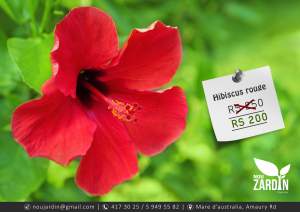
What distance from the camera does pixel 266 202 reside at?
1.67 metres

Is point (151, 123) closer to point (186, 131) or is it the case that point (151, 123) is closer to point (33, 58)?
point (33, 58)

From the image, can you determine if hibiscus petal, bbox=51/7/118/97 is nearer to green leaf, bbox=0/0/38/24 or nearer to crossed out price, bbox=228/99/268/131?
green leaf, bbox=0/0/38/24

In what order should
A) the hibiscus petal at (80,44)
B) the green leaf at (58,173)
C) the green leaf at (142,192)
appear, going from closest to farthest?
1. the hibiscus petal at (80,44)
2. the green leaf at (58,173)
3. the green leaf at (142,192)

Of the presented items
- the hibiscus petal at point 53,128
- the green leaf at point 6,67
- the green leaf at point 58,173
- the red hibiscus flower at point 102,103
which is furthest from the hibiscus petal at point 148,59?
the green leaf at point 58,173

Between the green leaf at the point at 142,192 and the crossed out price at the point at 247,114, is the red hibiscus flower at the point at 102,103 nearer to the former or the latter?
the crossed out price at the point at 247,114

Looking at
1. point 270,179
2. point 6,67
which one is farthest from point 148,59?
point 270,179

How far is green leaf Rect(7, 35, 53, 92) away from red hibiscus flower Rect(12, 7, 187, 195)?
0.05m

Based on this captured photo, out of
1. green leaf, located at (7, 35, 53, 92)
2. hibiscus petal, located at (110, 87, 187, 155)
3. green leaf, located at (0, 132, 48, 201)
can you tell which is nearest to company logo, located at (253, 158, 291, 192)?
hibiscus petal, located at (110, 87, 187, 155)

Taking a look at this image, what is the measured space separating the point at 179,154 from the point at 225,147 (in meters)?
0.16

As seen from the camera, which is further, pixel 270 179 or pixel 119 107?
pixel 270 179

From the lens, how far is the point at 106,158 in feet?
4.14

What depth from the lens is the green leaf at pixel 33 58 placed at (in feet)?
3.81

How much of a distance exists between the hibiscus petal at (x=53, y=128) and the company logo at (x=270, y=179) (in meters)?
0.58

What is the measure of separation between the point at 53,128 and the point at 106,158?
0.15 metres
